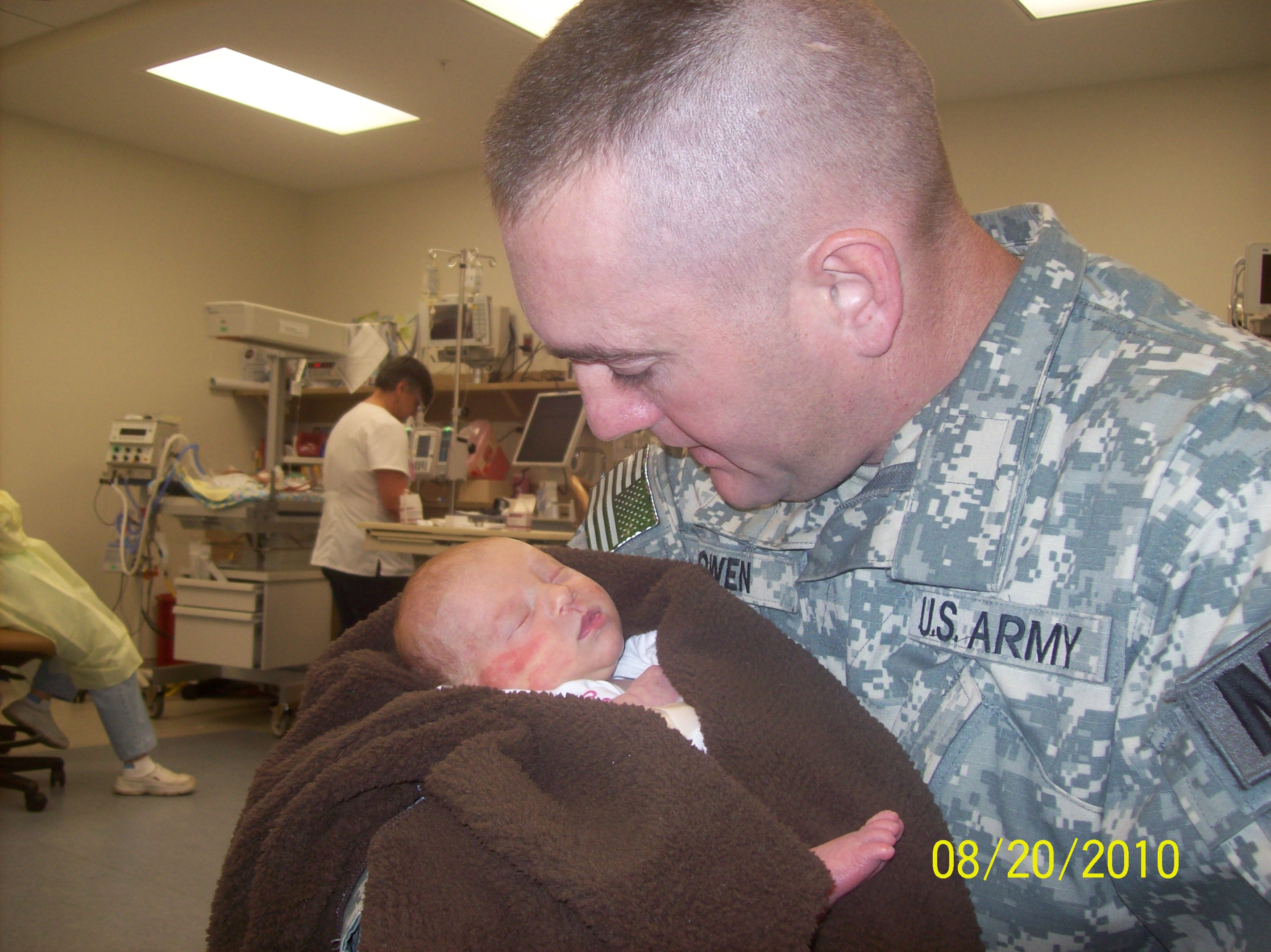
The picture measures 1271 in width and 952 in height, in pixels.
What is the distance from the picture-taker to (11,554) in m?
3.49

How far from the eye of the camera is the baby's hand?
121 centimetres

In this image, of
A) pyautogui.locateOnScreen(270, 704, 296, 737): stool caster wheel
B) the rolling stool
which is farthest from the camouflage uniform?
pyautogui.locateOnScreen(270, 704, 296, 737): stool caster wheel

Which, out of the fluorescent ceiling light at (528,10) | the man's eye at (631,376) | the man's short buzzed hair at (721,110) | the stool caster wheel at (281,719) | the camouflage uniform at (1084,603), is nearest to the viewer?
the camouflage uniform at (1084,603)

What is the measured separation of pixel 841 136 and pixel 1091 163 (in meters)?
5.02

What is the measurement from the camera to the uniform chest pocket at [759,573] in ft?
3.75

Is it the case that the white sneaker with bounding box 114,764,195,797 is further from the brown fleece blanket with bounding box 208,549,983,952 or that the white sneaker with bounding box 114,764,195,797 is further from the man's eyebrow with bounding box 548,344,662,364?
the man's eyebrow with bounding box 548,344,662,364

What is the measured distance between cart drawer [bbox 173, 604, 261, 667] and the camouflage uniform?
437cm

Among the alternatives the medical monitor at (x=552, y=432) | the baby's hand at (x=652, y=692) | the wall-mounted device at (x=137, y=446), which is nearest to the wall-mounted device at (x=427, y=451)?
the medical monitor at (x=552, y=432)

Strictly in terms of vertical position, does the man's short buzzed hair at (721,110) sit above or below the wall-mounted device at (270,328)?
below

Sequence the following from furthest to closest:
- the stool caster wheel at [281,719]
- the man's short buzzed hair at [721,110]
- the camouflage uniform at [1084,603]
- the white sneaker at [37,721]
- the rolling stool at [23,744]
Result: the stool caster wheel at [281,719], the white sneaker at [37,721], the rolling stool at [23,744], the man's short buzzed hair at [721,110], the camouflage uniform at [1084,603]

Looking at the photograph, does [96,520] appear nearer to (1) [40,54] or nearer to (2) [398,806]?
(1) [40,54]

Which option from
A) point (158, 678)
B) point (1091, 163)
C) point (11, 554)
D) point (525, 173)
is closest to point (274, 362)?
point (158, 678)

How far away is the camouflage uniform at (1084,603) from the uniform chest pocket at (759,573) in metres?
0.09

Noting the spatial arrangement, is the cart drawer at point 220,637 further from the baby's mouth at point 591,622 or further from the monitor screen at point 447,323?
the baby's mouth at point 591,622
